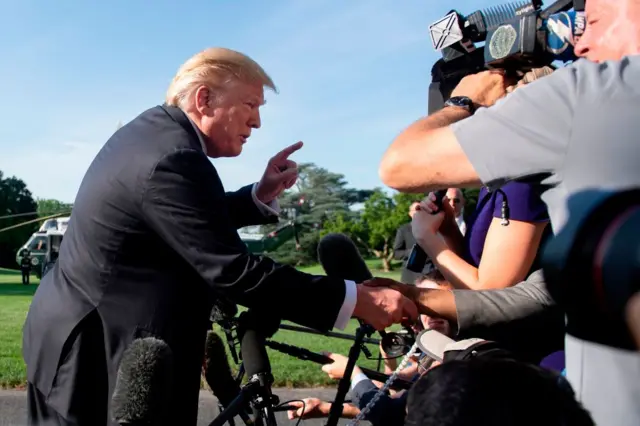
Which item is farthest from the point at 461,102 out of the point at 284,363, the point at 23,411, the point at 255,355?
the point at 284,363

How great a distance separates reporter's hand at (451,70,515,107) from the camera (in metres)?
1.83

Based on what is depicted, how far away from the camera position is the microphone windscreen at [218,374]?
11.3ft

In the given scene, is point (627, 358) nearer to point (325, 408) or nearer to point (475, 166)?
point (475, 166)

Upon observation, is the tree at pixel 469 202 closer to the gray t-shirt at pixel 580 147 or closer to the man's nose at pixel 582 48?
the man's nose at pixel 582 48

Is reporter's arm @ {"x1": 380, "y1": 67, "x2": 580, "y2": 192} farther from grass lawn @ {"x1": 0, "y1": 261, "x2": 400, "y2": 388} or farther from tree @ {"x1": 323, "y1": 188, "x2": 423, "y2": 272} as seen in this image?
tree @ {"x1": 323, "y1": 188, "x2": 423, "y2": 272}

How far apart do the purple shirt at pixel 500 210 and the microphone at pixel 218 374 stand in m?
1.41

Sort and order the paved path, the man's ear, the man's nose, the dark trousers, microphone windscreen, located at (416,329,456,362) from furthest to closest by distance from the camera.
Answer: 1. the paved path
2. the man's ear
3. the dark trousers
4. microphone windscreen, located at (416,329,456,362)
5. the man's nose

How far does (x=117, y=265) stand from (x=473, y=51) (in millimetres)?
1411

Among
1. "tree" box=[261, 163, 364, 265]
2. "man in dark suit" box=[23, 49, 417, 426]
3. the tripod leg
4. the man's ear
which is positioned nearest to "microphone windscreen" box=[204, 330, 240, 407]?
the tripod leg

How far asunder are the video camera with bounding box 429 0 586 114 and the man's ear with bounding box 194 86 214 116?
80cm

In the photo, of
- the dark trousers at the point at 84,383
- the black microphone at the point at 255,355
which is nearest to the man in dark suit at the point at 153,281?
the dark trousers at the point at 84,383

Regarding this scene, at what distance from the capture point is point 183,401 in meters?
2.33

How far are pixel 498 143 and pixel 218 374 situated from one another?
242cm

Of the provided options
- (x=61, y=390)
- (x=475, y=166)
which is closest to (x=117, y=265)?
(x=61, y=390)
